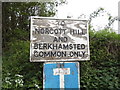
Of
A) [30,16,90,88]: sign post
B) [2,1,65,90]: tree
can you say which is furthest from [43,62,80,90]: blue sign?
[2,1,65,90]: tree

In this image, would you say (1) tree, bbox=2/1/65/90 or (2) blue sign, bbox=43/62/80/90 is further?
(1) tree, bbox=2/1/65/90

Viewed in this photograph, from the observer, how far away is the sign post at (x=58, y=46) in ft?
7.64

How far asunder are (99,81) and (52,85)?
108cm

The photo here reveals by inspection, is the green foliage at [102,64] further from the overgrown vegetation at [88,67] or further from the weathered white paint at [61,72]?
the weathered white paint at [61,72]

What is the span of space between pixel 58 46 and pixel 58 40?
9 centimetres

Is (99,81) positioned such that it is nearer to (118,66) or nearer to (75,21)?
(118,66)

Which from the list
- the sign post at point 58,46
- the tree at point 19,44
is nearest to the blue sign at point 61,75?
the sign post at point 58,46

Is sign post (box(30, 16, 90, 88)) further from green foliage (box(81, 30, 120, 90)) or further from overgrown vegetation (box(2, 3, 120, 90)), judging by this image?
green foliage (box(81, 30, 120, 90))

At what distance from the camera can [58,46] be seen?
94.2 inches

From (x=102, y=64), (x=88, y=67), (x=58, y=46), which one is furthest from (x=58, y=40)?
(x=102, y=64)

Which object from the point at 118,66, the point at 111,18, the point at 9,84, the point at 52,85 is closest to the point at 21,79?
the point at 9,84

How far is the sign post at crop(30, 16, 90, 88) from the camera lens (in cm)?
233

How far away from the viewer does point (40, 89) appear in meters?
2.92

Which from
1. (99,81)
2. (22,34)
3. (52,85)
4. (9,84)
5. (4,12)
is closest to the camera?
(52,85)
